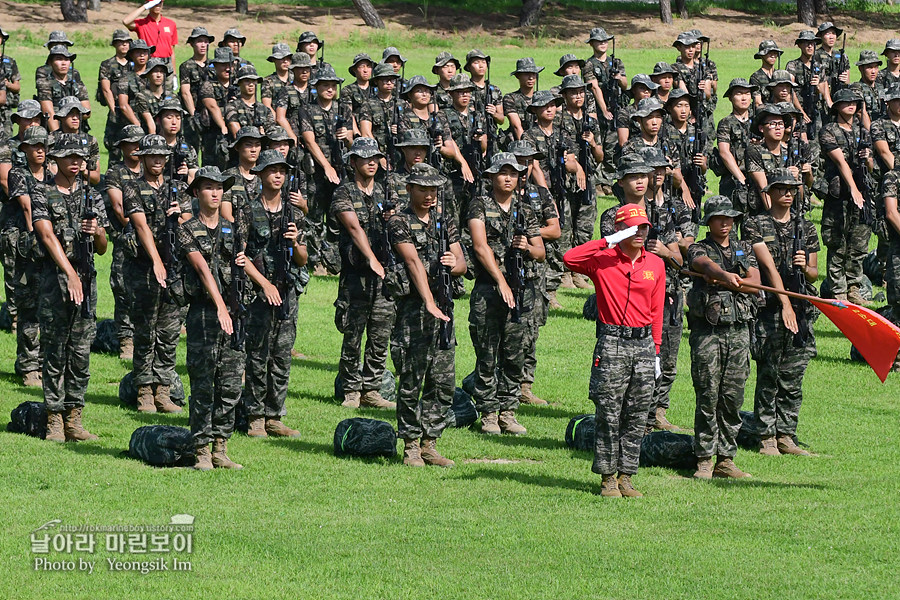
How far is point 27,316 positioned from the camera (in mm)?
15188

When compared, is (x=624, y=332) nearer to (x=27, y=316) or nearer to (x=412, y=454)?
(x=412, y=454)

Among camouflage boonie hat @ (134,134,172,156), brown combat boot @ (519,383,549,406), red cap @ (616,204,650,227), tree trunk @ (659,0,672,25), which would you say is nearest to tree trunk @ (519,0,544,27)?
tree trunk @ (659,0,672,25)

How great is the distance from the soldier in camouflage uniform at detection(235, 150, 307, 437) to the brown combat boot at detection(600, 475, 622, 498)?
347 centimetres

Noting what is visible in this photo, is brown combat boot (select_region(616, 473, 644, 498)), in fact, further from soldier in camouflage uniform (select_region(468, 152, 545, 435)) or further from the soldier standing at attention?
soldier in camouflage uniform (select_region(468, 152, 545, 435))

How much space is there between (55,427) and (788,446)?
22.7 ft

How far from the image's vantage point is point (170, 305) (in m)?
14.4

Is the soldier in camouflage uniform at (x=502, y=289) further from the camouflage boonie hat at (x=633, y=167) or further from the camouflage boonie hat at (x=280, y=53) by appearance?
the camouflage boonie hat at (x=280, y=53)

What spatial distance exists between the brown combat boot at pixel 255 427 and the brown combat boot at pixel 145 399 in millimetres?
1407

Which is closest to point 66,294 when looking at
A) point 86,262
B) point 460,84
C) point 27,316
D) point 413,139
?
point 86,262

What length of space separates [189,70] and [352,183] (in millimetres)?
8404

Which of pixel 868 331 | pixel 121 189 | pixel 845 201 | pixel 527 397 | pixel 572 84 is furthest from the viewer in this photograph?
Answer: pixel 845 201

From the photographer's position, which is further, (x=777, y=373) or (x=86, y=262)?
(x=777, y=373)

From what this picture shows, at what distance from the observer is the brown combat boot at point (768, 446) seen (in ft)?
44.6

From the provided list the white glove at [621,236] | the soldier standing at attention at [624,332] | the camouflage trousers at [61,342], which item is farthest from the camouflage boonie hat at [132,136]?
the white glove at [621,236]
